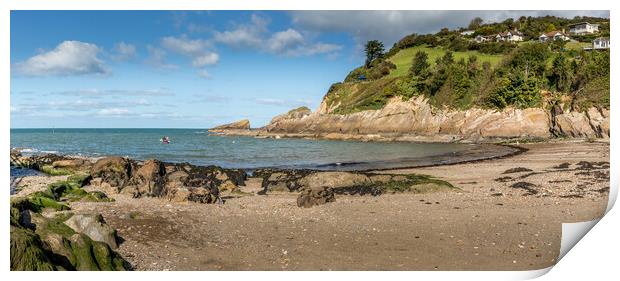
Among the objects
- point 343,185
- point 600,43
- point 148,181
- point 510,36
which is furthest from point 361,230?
point 510,36

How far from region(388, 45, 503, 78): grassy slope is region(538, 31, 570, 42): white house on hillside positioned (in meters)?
9.88

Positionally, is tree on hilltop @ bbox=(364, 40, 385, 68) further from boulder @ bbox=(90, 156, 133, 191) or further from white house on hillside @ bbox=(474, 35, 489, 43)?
boulder @ bbox=(90, 156, 133, 191)

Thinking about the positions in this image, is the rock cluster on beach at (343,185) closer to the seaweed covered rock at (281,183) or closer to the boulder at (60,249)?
the seaweed covered rock at (281,183)

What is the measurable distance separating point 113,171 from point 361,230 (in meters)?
12.7

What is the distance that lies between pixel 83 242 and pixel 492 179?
49.0ft

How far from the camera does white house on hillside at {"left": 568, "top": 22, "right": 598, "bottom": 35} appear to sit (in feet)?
218

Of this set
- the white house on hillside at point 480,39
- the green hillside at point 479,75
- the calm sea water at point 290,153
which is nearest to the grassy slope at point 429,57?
the green hillside at point 479,75

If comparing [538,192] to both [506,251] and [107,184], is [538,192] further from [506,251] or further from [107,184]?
[107,184]

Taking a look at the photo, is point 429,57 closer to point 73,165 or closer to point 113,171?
point 73,165

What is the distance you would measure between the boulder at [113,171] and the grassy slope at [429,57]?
56.9 meters

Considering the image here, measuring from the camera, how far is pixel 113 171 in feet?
59.2

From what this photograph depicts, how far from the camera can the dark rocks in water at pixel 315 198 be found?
481 inches

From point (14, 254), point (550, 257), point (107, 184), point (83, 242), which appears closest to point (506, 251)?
point (550, 257)
